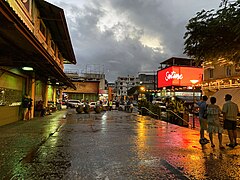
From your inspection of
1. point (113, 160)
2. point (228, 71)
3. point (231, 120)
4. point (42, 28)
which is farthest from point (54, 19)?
point (228, 71)

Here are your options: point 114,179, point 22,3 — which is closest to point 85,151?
point 114,179

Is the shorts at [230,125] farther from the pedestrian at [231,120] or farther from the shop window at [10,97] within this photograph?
the shop window at [10,97]

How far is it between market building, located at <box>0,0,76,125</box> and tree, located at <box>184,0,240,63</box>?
19.6ft

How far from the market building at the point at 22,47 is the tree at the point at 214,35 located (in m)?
5.97

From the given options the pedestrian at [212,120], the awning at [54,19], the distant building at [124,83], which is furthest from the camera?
the distant building at [124,83]

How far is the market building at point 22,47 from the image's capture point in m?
7.37

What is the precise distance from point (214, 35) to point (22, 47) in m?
7.37

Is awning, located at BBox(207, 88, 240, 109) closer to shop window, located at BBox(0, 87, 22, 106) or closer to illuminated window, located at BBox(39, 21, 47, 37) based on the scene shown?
illuminated window, located at BBox(39, 21, 47, 37)

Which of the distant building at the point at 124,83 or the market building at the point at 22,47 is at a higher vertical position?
the distant building at the point at 124,83

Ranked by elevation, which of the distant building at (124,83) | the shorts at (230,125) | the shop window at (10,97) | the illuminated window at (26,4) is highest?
the distant building at (124,83)

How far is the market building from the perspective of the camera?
7.37m

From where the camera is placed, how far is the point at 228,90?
826 inches

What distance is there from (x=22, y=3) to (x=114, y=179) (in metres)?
11.6

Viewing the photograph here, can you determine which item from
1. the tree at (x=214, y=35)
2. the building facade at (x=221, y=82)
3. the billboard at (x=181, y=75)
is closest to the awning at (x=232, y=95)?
the building facade at (x=221, y=82)
